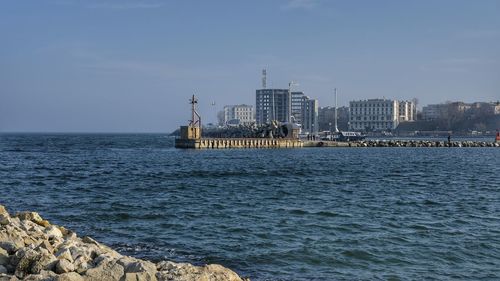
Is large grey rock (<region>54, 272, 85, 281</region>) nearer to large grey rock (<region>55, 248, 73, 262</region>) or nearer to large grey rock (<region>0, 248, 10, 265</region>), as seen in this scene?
large grey rock (<region>55, 248, 73, 262</region>)

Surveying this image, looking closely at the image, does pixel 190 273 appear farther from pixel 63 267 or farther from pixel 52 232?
pixel 52 232

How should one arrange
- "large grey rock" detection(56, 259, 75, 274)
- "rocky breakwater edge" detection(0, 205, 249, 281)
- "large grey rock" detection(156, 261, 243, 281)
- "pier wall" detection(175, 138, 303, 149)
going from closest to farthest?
1. "rocky breakwater edge" detection(0, 205, 249, 281)
2. "large grey rock" detection(56, 259, 75, 274)
3. "large grey rock" detection(156, 261, 243, 281)
4. "pier wall" detection(175, 138, 303, 149)

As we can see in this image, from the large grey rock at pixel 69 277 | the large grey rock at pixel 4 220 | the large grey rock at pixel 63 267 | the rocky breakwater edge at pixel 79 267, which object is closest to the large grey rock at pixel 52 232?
the large grey rock at pixel 4 220

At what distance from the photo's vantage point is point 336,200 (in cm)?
2620

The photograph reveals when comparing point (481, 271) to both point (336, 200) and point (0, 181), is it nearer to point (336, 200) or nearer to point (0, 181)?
point (336, 200)

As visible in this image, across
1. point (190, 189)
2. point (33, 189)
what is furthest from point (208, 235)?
point (33, 189)

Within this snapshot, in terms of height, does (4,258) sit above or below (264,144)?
below

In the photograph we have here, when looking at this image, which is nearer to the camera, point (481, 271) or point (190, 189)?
point (481, 271)

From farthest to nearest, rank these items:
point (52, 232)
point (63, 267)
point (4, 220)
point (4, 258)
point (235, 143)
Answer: point (235, 143)
point (4, 220)
point (52, 232)
point (4, 258)
point (63, 267)

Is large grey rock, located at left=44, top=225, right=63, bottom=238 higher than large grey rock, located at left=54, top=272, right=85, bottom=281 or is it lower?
lower

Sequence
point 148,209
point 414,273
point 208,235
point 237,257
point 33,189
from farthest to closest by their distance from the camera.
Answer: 1. point 33,189
2. point 148,209
3. point 208,235
4. point 237,257
5. point 414,273

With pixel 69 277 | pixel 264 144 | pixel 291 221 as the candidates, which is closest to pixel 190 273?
pixel 69 277

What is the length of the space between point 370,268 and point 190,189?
1833 cm

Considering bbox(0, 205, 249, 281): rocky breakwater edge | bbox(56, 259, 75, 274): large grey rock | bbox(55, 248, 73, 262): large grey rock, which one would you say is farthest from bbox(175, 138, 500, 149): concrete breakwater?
bbox(56, 259, 75, 274): large grey rock
